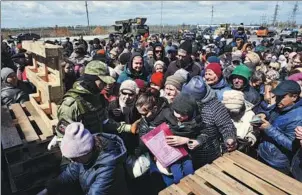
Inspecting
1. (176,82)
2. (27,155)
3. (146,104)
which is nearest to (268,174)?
(146,104)

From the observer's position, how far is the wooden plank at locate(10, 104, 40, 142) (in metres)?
3.08

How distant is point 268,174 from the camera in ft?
8.00

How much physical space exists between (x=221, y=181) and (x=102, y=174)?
108cm

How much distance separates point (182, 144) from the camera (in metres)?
2.59

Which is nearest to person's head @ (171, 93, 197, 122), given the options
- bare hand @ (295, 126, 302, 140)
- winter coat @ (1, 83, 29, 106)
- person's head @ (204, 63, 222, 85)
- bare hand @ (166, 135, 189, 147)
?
bare hand @ (166, 135, 189, 147)

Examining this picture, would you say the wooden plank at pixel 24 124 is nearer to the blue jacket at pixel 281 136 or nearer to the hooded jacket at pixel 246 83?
the blue jacket at pixel 281 136

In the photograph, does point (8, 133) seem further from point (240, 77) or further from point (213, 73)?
point (240, 77)

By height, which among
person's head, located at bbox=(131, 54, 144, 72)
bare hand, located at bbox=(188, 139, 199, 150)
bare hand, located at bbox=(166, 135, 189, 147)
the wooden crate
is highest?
person's head, located at bbox=(131, 54, 144, 72)

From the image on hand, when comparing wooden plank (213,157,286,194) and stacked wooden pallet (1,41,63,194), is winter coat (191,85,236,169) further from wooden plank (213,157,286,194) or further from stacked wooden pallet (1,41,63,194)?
stacked wooden pallet (1,41,63,194)

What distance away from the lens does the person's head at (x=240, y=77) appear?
12.6 feet

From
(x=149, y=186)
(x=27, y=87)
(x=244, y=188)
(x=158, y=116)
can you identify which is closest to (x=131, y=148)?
(x=149, y=186)

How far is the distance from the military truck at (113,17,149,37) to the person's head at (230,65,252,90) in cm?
2527

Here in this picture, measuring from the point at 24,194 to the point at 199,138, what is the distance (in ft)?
7.13

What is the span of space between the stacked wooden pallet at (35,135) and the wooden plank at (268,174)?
6.88 feet
